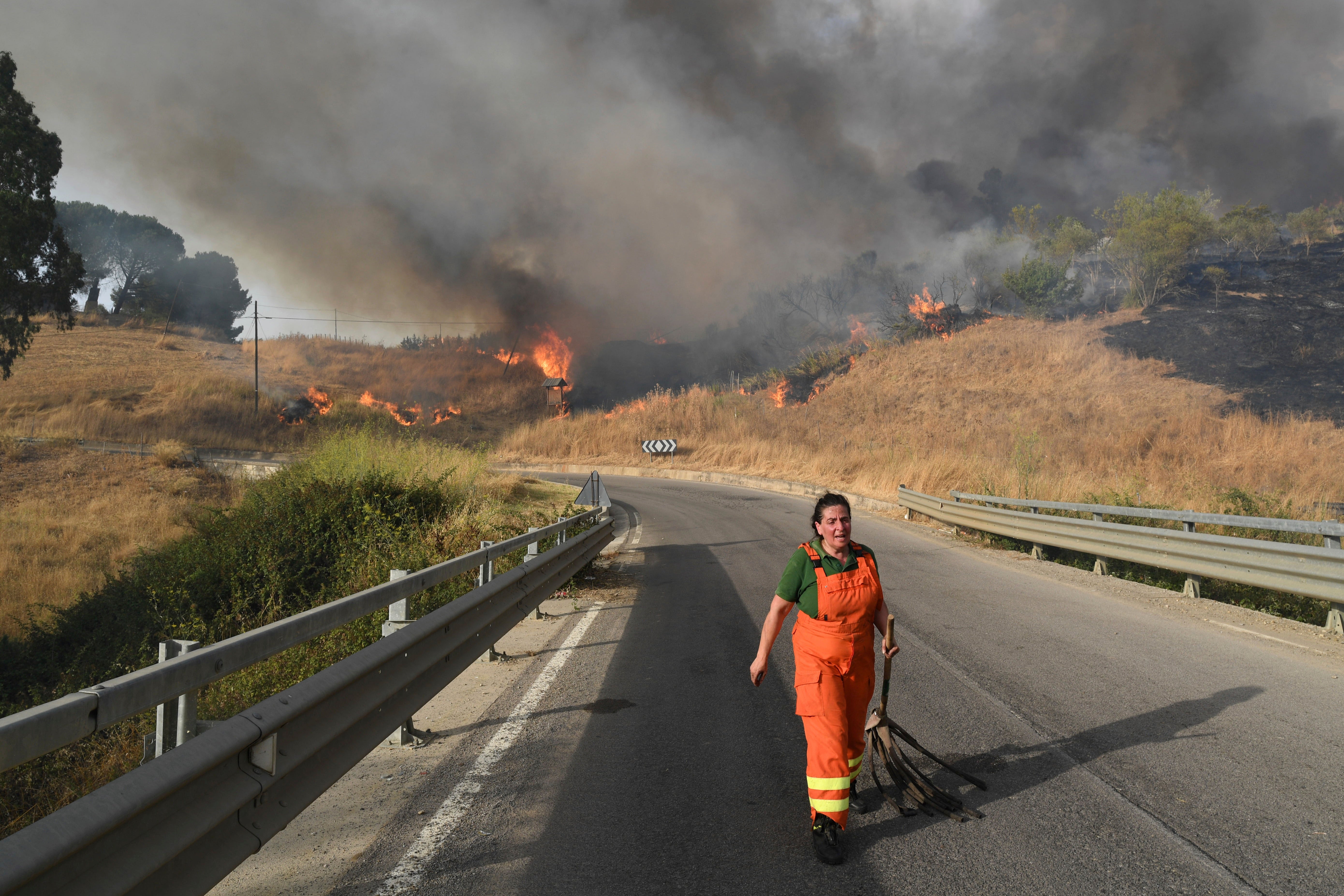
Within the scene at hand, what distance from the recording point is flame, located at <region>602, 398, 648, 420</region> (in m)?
43.2

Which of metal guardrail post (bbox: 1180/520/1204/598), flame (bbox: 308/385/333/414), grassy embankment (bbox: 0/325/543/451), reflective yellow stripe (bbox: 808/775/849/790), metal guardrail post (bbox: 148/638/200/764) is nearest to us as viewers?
metal guardrail post (bbox: 148/638/200/764)

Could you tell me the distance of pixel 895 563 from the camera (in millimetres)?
10703

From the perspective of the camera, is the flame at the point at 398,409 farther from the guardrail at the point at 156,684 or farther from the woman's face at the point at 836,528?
the woman's face at the point at 836,528

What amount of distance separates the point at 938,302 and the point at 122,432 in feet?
164

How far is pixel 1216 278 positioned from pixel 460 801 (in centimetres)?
5856

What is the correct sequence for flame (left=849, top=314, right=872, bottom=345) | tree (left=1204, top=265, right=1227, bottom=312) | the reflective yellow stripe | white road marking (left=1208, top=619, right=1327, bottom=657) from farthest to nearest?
flame (left=849, top=314, right=872, bottom=345)
tree (left=1204, top=265, right=1227, bottom=312)
white road marking (left=1208, top=619, right=1327, bottom=657)
the reflective yellow stripe

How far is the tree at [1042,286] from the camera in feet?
164

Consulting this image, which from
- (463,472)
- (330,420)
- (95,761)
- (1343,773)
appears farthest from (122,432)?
(1343,773)

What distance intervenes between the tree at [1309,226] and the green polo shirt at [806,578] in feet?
254

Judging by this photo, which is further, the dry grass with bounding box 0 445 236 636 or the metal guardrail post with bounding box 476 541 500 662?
the dry grass with bounding box 0 445 236 636

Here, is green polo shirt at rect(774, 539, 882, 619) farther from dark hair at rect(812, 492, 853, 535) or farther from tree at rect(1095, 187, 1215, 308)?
tree at rect(1095, 187, 1215, 308)

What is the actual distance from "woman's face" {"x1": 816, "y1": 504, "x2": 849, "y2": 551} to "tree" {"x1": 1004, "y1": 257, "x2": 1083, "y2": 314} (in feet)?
172

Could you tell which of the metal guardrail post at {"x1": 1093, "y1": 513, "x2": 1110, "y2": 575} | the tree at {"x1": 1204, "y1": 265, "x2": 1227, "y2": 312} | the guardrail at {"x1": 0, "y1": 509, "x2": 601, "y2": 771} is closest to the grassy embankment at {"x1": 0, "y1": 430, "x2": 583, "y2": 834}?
the guardrail at {"x1": 0, "y1": 509, "x2": 601, "y2": 771}

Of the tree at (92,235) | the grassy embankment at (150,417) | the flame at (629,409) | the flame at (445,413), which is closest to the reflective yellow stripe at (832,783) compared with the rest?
the grassy embankment at (150,417)
